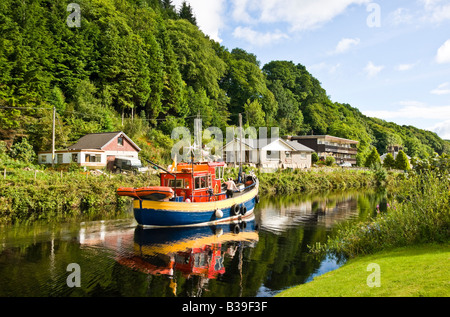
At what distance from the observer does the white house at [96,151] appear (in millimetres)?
36750

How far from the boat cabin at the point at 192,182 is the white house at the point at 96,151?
60.3 ft

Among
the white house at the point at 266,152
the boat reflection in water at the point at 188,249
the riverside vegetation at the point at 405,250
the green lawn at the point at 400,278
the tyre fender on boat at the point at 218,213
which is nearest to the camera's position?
the green lawn at the point at 400,278

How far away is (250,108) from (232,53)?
3289 centimetres

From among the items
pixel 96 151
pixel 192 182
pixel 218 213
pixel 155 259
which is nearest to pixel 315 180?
pixel 96 151

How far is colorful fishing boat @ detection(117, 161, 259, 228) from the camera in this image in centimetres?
1953

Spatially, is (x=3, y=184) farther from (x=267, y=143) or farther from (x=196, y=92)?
Answer: (x=196, y=92)

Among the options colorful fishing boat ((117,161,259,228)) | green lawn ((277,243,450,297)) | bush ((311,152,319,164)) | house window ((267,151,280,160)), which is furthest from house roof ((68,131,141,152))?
bush ((311,152,319,164))

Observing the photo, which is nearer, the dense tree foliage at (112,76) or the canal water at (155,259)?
the canal water at (155,259)

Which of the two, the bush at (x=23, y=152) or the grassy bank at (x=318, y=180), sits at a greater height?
the bush at (x=23, y=152)

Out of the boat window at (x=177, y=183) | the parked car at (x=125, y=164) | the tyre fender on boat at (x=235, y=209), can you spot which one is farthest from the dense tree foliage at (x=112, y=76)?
the boat window at (x=177, y=183)

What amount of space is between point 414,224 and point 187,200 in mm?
12765

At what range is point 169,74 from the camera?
64750mm

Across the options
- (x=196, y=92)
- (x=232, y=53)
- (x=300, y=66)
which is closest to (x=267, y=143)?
(x=196, y=92)

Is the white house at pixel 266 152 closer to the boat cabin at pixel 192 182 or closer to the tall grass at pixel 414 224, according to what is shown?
the boat cabin at pixel 192 182
